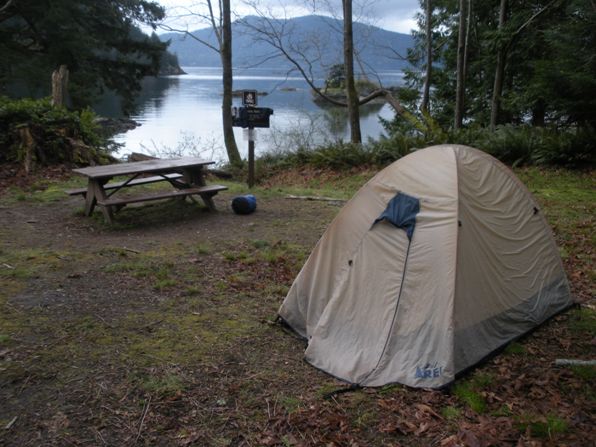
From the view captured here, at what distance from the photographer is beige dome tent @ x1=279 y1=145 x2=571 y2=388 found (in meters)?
4.03

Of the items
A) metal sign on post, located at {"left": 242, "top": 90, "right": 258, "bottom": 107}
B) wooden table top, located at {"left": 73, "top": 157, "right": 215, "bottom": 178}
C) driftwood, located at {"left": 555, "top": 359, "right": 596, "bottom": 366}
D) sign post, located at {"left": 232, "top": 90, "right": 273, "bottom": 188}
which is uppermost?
metal sign on post, located at {"left": 242, "top": 90, "right": 258, "bottom": 107}

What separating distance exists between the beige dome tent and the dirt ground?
20 cm

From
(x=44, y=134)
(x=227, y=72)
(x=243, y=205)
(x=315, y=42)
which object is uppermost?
(x=315, y=42)

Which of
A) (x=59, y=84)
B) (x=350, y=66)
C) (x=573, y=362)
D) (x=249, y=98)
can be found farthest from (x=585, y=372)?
(x=350, y=66)

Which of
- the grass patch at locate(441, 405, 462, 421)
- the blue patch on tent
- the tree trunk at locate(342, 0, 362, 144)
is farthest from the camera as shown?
the tree trunk at locate(342, 0, 362, 144)

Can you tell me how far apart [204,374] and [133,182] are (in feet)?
16.8

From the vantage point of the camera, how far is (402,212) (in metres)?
4.40

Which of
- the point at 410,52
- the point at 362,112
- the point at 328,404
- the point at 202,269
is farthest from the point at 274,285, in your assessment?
the point at 362,112

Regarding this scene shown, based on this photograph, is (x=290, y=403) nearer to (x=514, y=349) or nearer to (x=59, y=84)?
(x=514, y=349)

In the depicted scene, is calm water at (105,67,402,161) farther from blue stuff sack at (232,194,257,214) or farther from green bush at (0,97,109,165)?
green bush at (0,97,109,165)

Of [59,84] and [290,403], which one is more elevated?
[59,84]

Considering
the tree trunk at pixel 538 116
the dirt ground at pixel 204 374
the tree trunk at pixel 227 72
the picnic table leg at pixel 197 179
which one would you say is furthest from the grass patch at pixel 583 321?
the tree trunk at pixel 538 116

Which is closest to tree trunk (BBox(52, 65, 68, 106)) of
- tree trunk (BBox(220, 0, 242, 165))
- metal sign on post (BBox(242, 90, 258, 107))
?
tree trunk (BBox(220, 0, 242, 165))

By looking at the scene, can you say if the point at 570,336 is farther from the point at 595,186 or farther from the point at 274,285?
the point at 595,186
